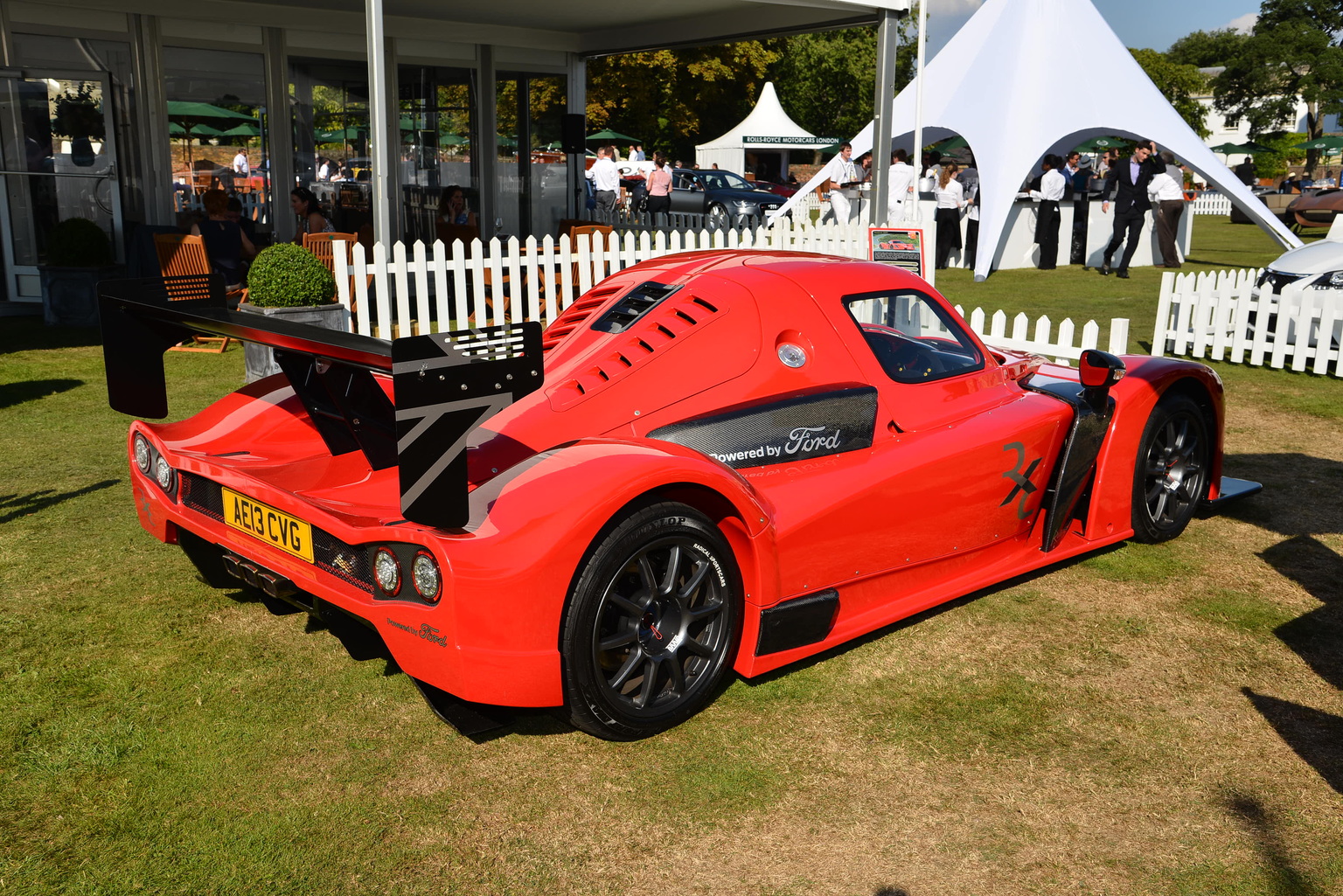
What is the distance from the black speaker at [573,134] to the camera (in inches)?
677

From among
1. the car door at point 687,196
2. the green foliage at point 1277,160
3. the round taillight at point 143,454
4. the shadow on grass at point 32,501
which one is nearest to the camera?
the round taillight at point 143,454

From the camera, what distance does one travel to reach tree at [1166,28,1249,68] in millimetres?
117438

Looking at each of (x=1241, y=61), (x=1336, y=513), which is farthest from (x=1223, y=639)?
(x=1241, y=61)

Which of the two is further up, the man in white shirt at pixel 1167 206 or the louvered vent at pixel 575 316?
the man in white shirt at pixel 1167 206

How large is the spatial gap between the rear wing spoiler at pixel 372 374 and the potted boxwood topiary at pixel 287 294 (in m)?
4.13

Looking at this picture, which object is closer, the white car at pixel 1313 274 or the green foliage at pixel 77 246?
the white car at pixel 1313 274

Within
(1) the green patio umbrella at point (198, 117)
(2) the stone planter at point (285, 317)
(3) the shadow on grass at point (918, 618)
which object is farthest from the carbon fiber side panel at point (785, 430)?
(1) the green patio umbrella at point (198, 117)

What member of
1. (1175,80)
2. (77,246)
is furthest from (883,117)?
(1175,80)

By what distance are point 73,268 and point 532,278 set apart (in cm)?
551

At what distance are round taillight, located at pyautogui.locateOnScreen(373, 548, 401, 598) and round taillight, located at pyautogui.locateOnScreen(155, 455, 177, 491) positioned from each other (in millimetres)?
1294

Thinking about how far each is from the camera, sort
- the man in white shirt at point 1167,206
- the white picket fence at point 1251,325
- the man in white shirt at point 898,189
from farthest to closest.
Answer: the man in white shirt at point 1167,206
the man in white shirt at point 898,189
the white picket fence at point 1251,325

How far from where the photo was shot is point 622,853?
3029mm

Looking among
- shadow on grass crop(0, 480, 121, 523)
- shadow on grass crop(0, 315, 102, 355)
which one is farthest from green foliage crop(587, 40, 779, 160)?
shadow on grass crop(0, 480, 121, 523)

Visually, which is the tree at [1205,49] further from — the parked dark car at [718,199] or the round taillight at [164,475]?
the round taillight at [164,475]
